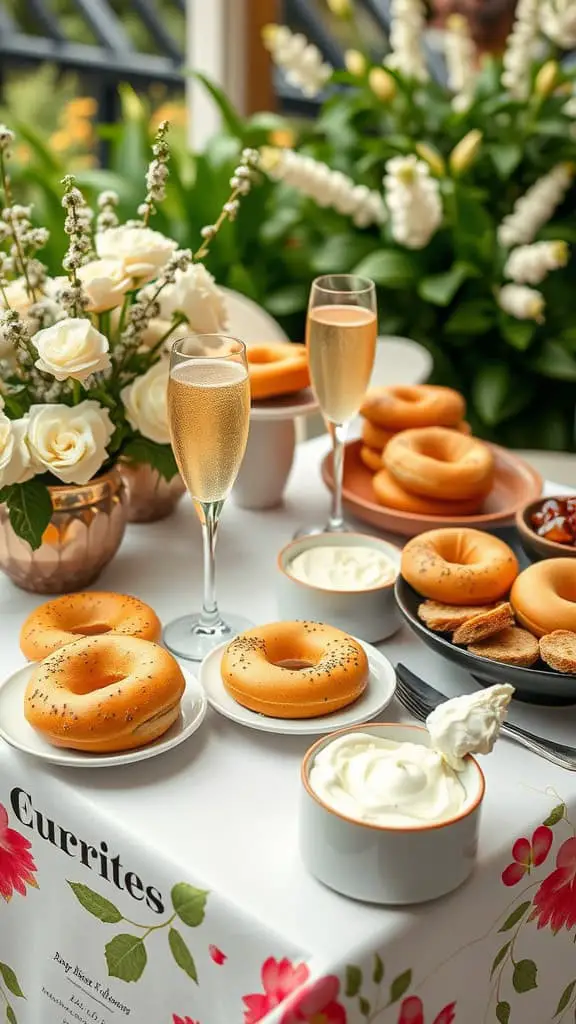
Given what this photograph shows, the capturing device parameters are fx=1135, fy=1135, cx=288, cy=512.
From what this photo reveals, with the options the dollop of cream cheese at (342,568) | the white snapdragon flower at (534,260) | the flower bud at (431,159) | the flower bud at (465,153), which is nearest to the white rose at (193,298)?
the dollop of cream cheese at (342,568)

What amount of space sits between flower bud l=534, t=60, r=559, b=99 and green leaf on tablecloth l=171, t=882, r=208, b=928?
7.65ft

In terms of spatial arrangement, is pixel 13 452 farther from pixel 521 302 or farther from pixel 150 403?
pixel 521 302

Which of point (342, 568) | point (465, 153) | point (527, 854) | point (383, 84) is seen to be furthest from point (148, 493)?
point (383, 84)

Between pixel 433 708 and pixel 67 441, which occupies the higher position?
pixel 67 441

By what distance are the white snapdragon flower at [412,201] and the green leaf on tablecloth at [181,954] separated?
175 centimetres

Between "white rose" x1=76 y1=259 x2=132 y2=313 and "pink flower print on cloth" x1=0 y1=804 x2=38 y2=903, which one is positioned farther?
"white rose" x1=76 y1=259 x2=132 y2=313

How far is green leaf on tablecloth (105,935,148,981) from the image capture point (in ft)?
2.84

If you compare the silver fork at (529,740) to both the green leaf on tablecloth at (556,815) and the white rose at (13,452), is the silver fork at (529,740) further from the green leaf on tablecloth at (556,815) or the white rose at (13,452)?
the white rose at (13,452)

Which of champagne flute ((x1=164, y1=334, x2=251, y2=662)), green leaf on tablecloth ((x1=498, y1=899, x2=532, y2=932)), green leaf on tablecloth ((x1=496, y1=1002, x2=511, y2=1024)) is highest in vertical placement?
champagne flute ((x1=164, y1=334, x2=251, y2=662))

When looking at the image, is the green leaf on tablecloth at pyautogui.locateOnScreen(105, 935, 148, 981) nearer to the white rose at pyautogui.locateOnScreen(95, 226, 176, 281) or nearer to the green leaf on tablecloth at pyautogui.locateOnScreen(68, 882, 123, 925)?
the green leaf on tablecloth at pyautogui.locateOnScreen(68, 882, 123, 925)

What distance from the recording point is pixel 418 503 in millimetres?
1295

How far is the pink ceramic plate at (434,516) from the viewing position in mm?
1270

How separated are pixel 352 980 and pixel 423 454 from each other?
73cm

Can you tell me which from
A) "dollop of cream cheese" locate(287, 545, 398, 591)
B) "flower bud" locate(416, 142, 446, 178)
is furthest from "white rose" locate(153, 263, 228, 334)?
"flower bud" locate(416, 142, 446, 178)
